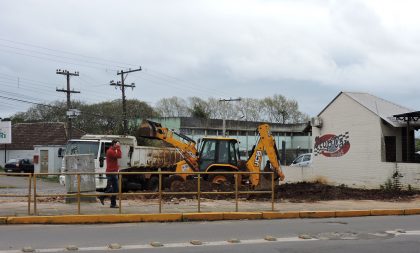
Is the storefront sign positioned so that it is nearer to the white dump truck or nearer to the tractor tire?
the tractor tire

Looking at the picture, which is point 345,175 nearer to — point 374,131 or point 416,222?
point 374,131

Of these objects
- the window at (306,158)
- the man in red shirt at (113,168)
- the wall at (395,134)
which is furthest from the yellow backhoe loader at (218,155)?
the window at (306,158)

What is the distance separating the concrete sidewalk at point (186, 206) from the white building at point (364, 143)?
4074 millimetres

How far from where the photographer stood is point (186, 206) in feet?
49.3

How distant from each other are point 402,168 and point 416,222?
8.40 metres

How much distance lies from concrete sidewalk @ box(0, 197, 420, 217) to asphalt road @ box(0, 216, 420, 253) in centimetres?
132

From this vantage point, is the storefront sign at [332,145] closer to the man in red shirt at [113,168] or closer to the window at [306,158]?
the window at [306,158]

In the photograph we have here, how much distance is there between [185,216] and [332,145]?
13388 millimetres

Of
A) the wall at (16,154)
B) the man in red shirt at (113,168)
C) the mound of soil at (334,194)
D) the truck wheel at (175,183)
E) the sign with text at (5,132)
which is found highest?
the sign with text at (5,132)

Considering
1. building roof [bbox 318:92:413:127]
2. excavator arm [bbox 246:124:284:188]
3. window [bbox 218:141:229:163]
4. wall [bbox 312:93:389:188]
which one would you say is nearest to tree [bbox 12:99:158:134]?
Result: wall [bbox 312:93:389:188]

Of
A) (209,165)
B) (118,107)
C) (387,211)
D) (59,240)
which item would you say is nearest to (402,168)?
(387,211)

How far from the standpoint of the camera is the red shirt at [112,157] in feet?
47.5

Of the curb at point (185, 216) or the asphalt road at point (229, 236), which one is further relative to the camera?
the curb at point (185, 216)

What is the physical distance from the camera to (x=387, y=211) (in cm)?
1499
